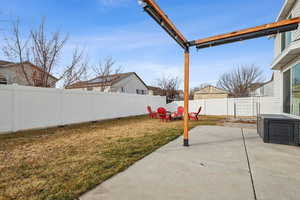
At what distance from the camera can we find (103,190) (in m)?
2.17

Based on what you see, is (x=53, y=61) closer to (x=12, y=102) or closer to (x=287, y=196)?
(x=12, y=102)

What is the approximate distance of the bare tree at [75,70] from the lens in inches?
494

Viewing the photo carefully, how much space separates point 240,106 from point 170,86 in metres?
13.7

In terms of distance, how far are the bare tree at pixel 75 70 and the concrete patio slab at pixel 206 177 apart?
12.4m

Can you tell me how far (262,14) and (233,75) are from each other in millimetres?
23419

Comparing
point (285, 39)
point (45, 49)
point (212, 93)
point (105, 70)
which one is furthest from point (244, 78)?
point (45, 49)

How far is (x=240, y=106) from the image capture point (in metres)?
13.9

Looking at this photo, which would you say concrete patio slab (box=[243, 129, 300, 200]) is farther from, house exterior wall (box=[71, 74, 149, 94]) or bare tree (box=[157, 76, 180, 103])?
bare tree (box=[157, 76, 180, 103])

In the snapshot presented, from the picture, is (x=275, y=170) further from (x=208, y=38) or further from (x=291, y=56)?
(x=291, y=56)

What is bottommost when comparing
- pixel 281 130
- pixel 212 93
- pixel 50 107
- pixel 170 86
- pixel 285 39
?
pixel 281 130

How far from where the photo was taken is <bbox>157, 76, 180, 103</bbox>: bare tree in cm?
2594

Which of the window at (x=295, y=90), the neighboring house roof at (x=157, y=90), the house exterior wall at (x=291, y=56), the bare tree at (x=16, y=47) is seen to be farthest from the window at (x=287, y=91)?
the neighboring house roof at (x=157, y=90)

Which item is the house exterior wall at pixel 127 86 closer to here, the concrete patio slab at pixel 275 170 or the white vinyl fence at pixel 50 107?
the white vinyl fence at pixel 50 107

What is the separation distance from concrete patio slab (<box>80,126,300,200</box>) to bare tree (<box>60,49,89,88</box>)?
40.6ft
